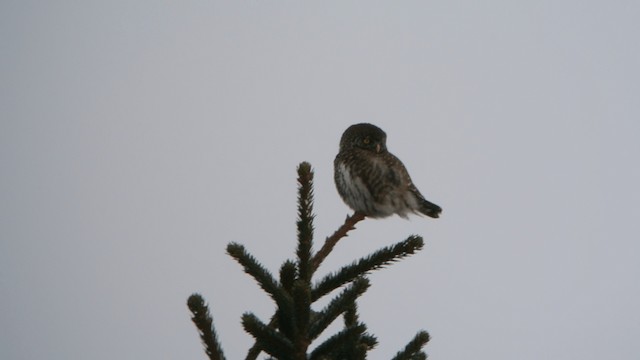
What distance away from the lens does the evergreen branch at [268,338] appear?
83.7 inches

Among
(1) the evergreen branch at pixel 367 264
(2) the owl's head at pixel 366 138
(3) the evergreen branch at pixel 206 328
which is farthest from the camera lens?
(2) the owl's head at pixel 366 138

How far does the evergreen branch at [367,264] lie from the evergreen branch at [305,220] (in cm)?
20

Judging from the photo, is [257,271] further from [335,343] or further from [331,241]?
[331,241]

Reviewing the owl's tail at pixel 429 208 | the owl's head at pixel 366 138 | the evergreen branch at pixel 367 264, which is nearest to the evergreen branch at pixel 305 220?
the evergreen branch at pixel 367 264

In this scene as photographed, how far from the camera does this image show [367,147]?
6.44 metres

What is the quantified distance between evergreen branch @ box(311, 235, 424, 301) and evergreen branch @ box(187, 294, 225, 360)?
56 cm

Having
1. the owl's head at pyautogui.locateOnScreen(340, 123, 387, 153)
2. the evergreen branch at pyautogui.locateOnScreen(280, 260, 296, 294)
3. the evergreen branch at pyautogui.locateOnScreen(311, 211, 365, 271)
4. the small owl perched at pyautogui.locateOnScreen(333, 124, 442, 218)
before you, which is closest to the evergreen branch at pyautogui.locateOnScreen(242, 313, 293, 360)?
the evergreen branch at pyautogui.locateOnScreen(280, 260, 296, 294)

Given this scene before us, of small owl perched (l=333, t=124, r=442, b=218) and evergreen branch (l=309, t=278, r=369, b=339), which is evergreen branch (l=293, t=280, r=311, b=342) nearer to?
evergreen branch (l=309, t=278, r=369, b=339)

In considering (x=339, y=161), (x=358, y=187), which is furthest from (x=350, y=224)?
(x=339, y=161)

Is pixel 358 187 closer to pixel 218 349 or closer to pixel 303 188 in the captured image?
pixel 303 188

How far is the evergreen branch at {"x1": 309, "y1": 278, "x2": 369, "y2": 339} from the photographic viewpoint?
7.57 feet

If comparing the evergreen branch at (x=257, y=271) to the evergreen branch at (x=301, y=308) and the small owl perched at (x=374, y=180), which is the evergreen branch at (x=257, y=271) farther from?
the small owl perched at (x=374, y=180)

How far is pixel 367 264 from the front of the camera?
267cm

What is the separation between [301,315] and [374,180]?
388 centimetres
